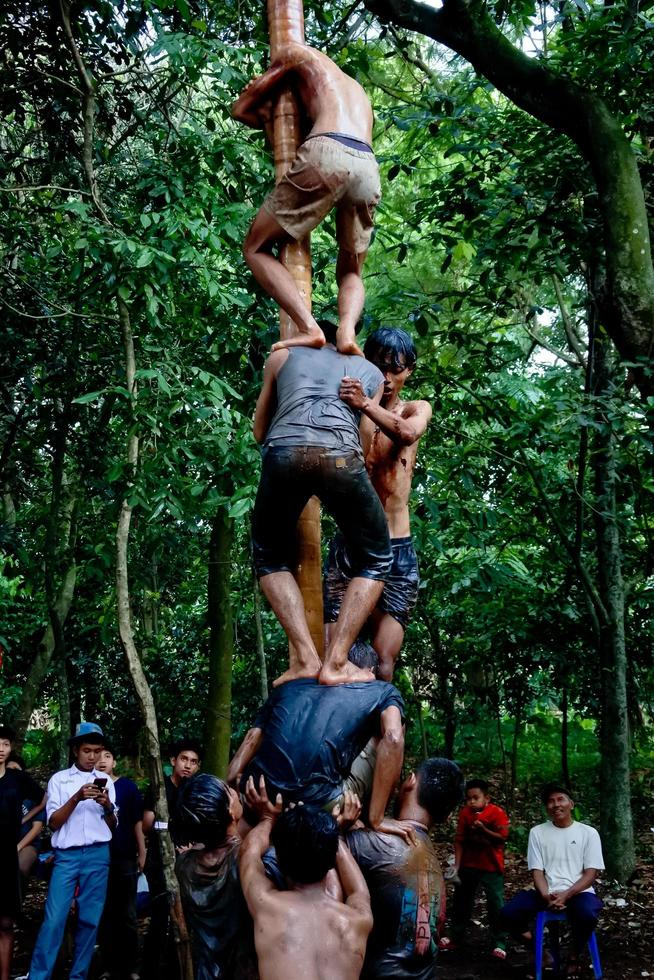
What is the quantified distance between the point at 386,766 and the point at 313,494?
102cm

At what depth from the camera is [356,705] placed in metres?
3.47

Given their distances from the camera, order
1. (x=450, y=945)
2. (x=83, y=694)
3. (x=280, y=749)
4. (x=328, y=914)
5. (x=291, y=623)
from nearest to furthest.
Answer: (x=328, y=914), (x=280, y=749), (x=291, y=623), (x=450, y=945), (x=83, y=694)

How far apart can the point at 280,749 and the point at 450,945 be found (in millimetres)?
5918

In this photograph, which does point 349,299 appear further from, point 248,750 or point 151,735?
point 151,735

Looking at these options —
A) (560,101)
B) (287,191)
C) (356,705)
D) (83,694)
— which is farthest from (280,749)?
(83,694)

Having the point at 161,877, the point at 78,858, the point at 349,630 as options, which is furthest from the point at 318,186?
the point at 161,877

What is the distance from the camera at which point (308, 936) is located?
3016 millimetres

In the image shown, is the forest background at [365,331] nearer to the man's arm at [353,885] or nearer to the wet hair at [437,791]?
the wet hair at [437,791]

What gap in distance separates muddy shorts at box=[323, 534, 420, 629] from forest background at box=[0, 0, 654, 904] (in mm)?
1890

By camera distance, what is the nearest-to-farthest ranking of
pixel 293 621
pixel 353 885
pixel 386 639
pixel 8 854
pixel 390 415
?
Result: pixel 353 885
pixel 293 621
pixel 390 415
pixel 386 639
pixel 8 854

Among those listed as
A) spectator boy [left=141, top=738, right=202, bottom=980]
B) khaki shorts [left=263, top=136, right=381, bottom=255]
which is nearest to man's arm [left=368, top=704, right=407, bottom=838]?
khaki shorts [left=263, top=136, right=381, bottom=255]

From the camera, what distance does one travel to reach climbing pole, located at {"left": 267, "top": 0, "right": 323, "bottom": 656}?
12.4ft

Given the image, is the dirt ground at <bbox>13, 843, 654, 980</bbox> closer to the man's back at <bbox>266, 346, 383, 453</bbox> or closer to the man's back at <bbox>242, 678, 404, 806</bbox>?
the man's back at <bbox>242, 678, 404, 806</bbox>

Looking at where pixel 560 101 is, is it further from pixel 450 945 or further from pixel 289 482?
pixel 450 945
